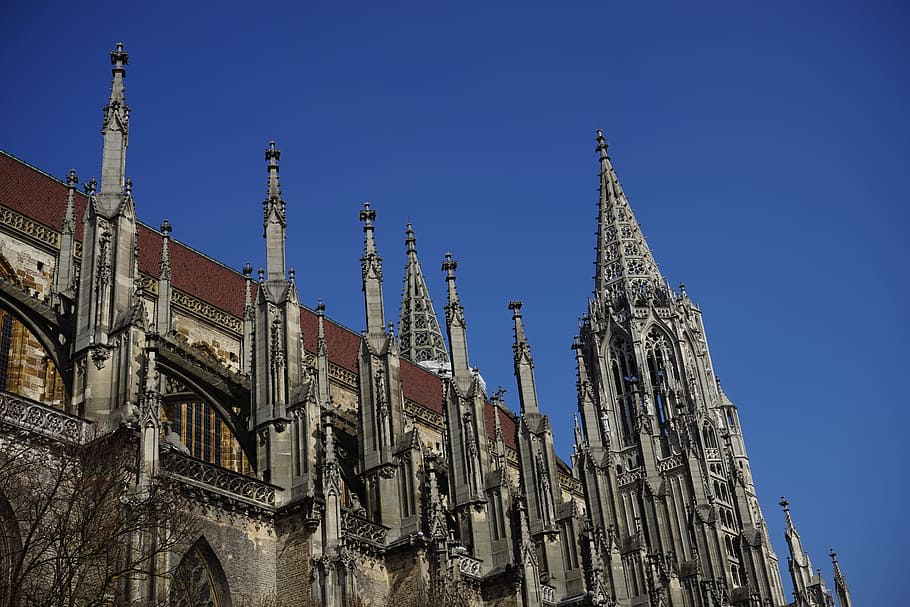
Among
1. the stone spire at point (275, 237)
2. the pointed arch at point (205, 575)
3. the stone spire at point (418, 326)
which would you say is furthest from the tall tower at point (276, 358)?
the stone spire at point (418, 326)

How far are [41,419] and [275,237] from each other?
8691mm

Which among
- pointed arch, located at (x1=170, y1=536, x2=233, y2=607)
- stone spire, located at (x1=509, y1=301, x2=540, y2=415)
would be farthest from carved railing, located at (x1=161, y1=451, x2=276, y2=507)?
stone spire, located at (x1=509, y1=301, x2=540, y2=415)

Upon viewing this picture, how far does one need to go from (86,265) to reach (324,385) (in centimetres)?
885

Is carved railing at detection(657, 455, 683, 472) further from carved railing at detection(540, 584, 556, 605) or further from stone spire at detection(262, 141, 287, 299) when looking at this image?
stone spire at detection(262, 141, 287, 299)

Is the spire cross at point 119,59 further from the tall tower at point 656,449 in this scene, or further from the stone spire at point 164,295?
the tall tower at point 656,449

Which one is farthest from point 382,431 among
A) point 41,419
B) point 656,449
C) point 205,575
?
point 656,449

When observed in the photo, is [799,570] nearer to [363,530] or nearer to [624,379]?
[624,379]

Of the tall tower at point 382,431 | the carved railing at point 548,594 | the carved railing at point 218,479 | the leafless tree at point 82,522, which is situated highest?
the tall tower at point 382,431

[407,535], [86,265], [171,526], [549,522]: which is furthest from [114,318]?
[549,522]

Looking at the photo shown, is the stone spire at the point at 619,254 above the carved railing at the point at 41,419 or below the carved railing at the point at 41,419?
above

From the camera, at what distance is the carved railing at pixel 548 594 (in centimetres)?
2991

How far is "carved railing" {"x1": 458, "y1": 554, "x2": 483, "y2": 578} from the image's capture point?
2737 centimetres

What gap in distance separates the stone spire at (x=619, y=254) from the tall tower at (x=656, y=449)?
0.23ft

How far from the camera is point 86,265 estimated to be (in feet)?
69.7
